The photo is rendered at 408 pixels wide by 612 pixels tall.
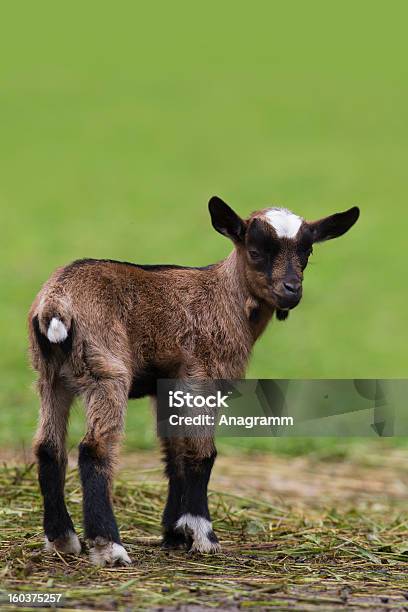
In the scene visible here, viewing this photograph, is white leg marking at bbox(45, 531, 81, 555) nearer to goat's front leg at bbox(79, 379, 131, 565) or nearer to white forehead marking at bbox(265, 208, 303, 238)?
goat's front leg at bbox(79, 379, 131, 565)

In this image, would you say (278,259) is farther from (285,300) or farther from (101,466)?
(101,466)

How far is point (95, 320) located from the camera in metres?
7.26

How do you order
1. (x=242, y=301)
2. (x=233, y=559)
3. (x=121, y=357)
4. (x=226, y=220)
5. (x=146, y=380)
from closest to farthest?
(x=121, y=357) < (x=233, y=559) < (x=146, y=380) < (x=226, y=220) < (x=242, y=301)

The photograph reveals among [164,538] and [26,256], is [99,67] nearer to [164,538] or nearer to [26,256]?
[26,256]

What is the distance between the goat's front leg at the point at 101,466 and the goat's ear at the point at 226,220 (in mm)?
1377

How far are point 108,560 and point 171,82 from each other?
39672mm

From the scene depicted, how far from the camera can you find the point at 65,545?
24.1 feet

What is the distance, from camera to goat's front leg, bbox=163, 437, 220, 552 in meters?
7.75

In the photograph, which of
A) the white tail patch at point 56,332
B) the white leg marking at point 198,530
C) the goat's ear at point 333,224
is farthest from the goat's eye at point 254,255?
the white leg marking at point 198,530

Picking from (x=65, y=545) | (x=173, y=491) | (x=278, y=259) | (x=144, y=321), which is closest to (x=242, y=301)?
(x=278, y=259)

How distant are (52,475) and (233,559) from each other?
48.3 inches

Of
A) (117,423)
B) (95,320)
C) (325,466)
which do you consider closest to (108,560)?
(117,423)

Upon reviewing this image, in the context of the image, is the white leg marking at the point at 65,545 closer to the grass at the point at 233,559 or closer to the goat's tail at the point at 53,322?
the grass at the point at 233,559

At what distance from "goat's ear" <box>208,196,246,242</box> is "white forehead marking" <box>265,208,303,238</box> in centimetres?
21
